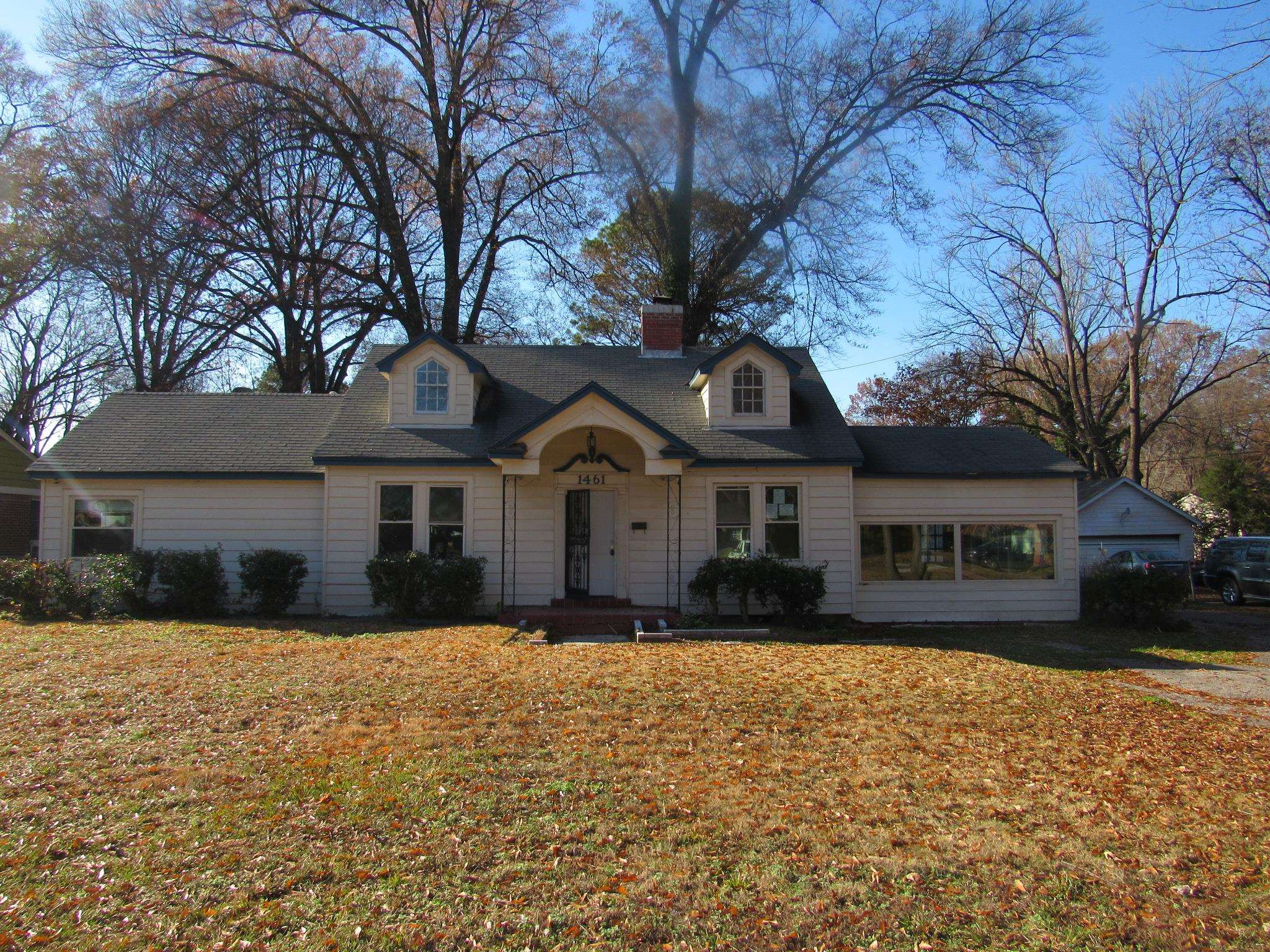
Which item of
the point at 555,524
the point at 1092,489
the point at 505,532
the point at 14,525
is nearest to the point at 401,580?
the point at 505,532

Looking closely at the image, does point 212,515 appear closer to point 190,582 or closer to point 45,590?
point 190,582

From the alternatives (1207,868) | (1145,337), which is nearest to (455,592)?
(1207,868)

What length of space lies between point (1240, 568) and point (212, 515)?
2475 cm

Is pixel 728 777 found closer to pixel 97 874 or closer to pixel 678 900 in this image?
pixel 678 900

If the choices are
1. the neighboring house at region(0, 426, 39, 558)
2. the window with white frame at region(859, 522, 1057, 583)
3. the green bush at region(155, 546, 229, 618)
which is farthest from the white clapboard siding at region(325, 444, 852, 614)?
the neighboring house at region(0, 426, 39, 558)

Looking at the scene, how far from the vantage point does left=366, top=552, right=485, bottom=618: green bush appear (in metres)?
14.2

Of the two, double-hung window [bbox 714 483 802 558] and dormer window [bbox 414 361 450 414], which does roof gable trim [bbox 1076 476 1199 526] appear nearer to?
double-hung window [bbox 714 483 802 558]

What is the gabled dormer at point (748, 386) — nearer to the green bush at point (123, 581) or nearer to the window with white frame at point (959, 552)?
the window with white frame at point (959, 552)

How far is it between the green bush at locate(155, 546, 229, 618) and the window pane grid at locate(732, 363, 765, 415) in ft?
33.0

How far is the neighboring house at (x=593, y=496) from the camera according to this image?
49.6ft

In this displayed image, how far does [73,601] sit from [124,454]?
2968mm

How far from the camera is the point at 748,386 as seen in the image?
16297mm

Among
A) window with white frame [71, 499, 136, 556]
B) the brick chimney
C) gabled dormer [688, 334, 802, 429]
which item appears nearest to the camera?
window with white frame [71, 499, 136, 556]

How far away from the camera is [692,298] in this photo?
2912cm
